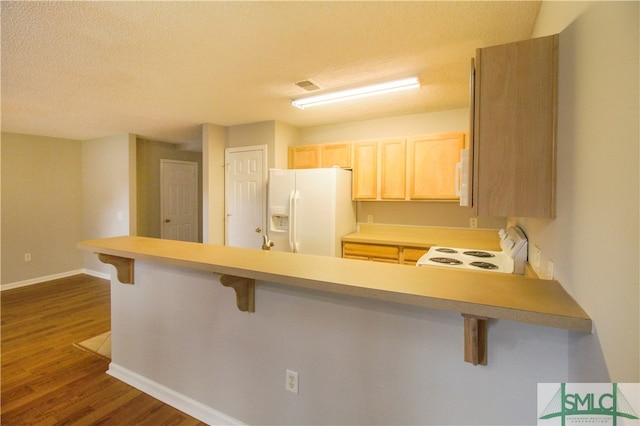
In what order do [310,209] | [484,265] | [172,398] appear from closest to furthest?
[172,398] < [484,265] < [310,209]

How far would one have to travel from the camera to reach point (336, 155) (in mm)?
3896

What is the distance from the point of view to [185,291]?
1965mm

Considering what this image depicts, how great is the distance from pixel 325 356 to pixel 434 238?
8.52ft

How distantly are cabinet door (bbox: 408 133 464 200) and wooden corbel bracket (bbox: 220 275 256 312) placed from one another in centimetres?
242

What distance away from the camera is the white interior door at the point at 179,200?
568cm

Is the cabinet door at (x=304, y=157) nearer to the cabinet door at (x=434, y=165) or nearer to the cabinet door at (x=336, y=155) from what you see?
the cabinet door at (x=336, y=155)

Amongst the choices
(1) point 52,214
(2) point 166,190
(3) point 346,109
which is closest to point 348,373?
(3) point 346,109

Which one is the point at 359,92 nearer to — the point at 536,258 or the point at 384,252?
the point at 384,252

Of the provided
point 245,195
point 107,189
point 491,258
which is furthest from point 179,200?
point 491,258

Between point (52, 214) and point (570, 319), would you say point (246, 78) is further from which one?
point (52, 214)

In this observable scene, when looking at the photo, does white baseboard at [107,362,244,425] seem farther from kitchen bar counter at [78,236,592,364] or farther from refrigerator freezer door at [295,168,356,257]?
refrigerator freezer door at [295,168,356,257]

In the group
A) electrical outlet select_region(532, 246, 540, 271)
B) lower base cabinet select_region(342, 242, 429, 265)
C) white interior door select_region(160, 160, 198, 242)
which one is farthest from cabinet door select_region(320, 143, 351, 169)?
white interior door select_region(160, 160, 198, 242)

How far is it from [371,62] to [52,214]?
5943mm

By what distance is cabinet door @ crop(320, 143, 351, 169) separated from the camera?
3.84 metres
